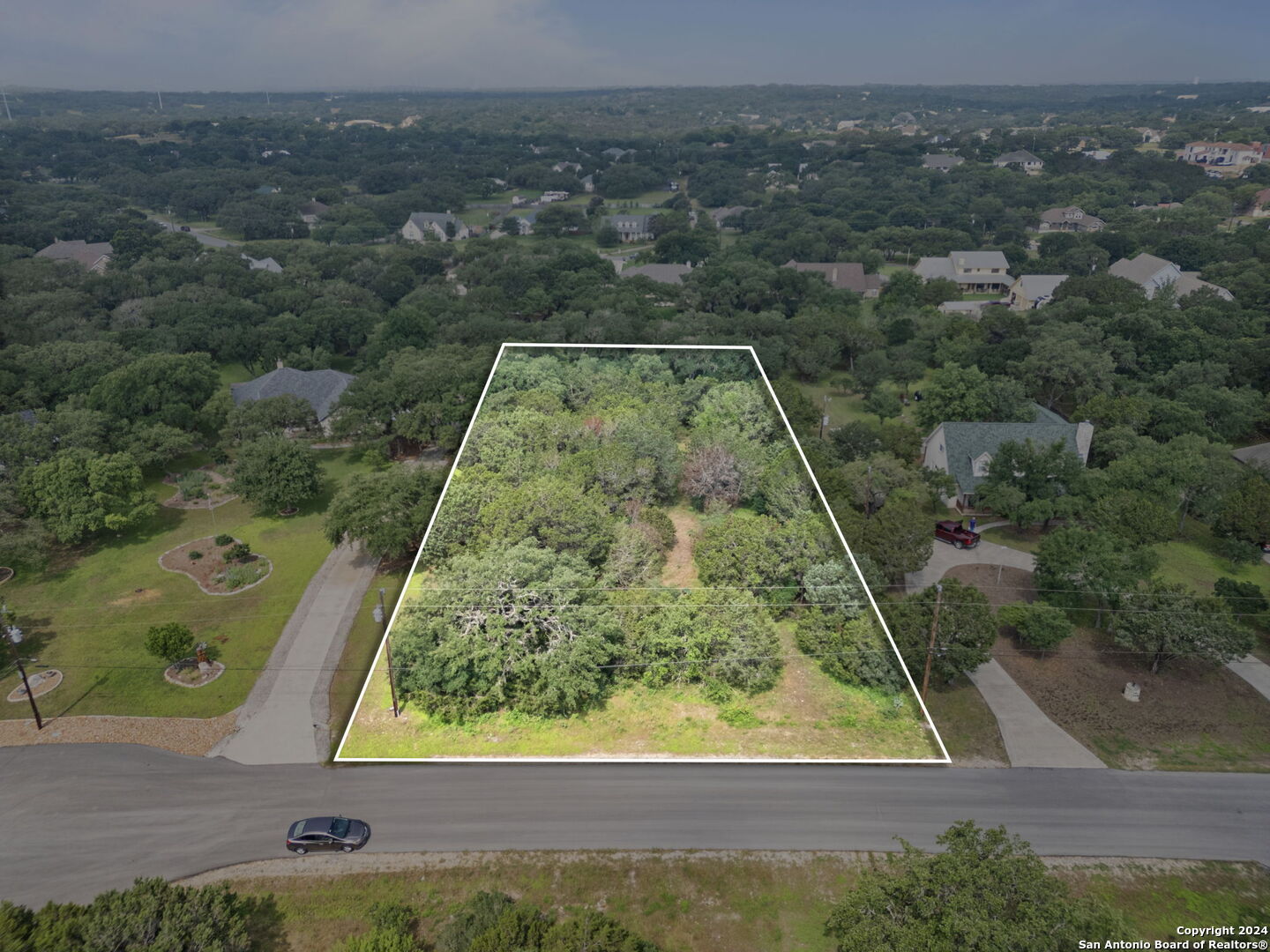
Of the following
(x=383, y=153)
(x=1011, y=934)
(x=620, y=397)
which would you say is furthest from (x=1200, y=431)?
(x=383, y=153)

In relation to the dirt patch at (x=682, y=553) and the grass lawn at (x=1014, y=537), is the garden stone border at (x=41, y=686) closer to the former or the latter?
the dirt patch at (x=682, y=553)

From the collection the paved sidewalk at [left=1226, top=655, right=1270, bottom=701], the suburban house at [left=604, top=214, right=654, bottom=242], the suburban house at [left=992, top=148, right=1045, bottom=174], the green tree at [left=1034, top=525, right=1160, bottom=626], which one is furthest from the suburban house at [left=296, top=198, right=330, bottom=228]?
the suburban house at [left=992, top=148, right=1045, bottom=174]

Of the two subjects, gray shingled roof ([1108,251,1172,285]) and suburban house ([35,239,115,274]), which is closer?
gray shingled roof ([1108,251,1172,285])

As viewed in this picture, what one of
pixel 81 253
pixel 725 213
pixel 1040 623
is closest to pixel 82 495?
pixel 1040 623

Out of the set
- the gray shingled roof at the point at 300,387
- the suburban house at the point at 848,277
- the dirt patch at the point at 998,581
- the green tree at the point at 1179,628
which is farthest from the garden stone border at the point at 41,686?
the suburban house at the point at 848,277

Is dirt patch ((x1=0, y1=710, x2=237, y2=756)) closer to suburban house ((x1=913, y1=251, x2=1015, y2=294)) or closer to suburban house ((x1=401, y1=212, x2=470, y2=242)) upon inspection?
suburban house ((x1=913, y1=251, x2=1015, y2=294))
